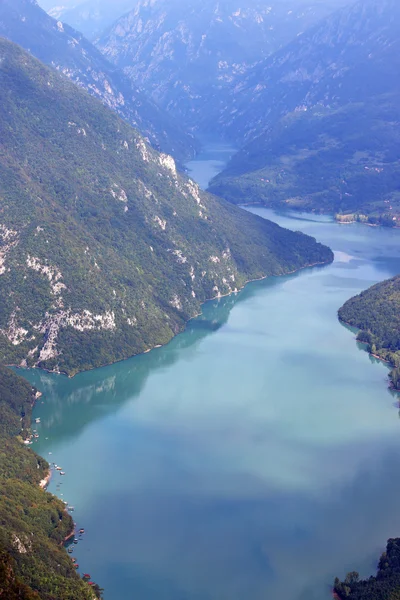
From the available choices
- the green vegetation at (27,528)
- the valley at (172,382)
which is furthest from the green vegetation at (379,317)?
the green vegetation at (27,528)

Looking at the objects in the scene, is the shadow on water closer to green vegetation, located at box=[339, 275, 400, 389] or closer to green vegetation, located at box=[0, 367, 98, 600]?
green vegetation, located at box=[0, 367, 98, 600]

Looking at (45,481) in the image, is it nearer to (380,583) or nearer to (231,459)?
(231,459)

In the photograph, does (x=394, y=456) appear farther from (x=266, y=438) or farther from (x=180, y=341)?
(x=180, y=341)

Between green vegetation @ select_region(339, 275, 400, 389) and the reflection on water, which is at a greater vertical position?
green vegetation @ select_region(339, 275, 400, 389)

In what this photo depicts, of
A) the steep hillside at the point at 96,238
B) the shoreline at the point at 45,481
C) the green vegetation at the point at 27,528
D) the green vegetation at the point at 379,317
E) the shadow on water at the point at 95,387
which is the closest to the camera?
the green vegetation at the point at 27,528

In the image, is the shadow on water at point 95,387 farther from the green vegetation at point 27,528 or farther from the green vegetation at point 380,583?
the green vegetation at point 380,583

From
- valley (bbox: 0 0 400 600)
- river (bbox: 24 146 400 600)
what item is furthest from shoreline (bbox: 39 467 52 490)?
river (bbox: 24 146 400 600)
